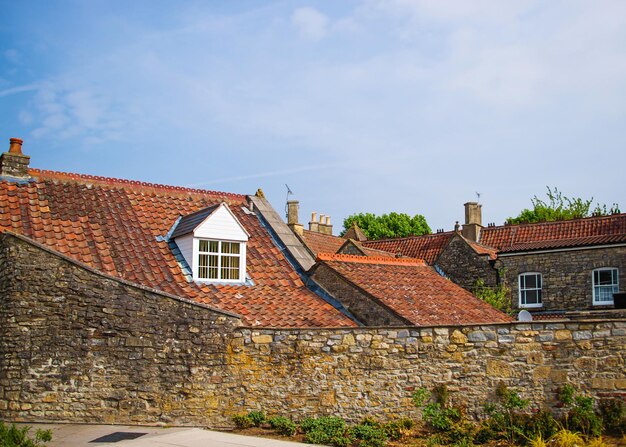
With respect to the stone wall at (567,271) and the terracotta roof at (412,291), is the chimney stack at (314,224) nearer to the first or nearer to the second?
the stone wall at (567,271)

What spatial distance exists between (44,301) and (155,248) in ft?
13.7

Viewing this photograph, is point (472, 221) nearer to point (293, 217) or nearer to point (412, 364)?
point (293, 217)

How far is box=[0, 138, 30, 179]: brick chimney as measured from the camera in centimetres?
1797

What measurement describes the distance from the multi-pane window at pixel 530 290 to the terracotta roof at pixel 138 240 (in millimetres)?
17642

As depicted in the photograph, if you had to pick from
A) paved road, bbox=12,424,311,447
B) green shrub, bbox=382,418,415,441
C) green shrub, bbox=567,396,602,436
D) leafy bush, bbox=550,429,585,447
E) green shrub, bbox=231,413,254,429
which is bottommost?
paved road, bbox=12,424,311,447

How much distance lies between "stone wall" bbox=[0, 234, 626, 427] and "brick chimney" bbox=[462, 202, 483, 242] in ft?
87.1

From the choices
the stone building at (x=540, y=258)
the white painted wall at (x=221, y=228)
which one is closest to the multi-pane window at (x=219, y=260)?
the white painted wall at (x=221, y=228)

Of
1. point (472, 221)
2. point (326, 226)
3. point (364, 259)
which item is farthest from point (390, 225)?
point (364, 259)

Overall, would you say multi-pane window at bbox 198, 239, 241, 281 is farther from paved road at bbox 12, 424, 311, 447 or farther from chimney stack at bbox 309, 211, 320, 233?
chimney stack at bbox 309, 211, 320, 233

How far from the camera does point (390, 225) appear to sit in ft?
197

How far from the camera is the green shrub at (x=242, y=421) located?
13023 mm

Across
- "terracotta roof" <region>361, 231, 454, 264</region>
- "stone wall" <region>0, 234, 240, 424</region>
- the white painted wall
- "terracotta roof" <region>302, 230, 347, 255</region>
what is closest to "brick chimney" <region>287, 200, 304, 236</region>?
"terracotta roof" <region>302, 230, 347, 255</region>

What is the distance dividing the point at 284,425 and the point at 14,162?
427 inches

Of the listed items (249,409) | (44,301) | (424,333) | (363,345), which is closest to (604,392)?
(424,333)
